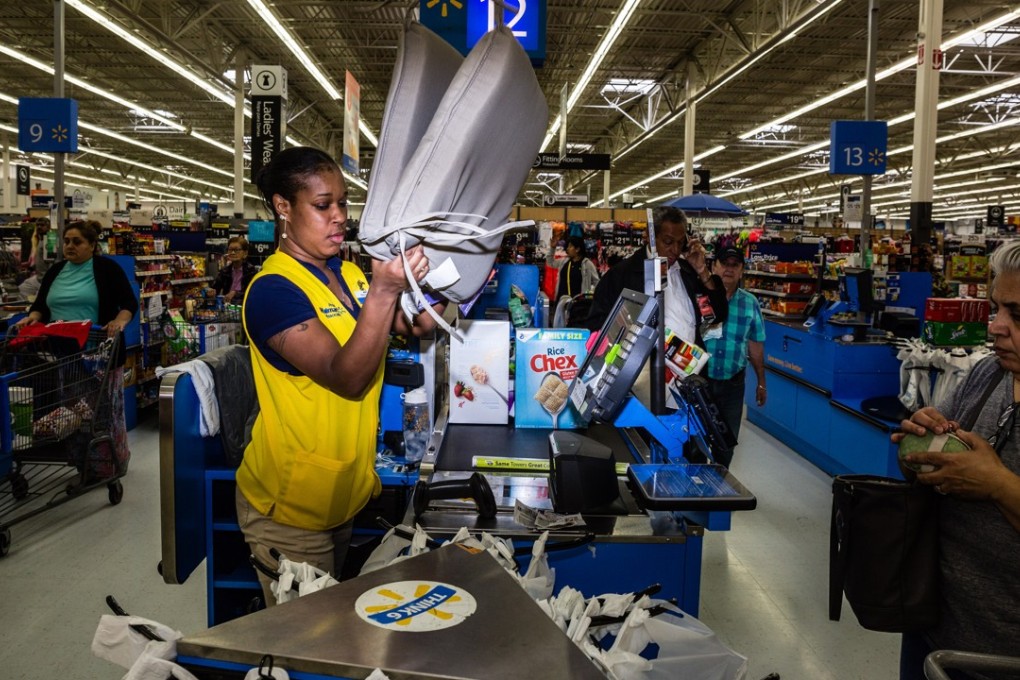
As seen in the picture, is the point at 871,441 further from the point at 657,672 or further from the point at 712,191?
the point at 712,191

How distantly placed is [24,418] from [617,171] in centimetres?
2902

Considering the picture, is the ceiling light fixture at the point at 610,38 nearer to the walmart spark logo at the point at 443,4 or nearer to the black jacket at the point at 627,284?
the walmart spark logo at the point at 443,4

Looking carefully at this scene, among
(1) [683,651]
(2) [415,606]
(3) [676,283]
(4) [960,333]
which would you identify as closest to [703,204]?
(4) [960,333]

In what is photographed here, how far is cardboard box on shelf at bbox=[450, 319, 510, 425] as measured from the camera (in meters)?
2.60

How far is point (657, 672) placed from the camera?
1165mm

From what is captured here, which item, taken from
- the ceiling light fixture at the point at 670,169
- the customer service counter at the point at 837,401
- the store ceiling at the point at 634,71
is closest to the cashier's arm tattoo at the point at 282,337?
the customer service counter at the point at 837,401

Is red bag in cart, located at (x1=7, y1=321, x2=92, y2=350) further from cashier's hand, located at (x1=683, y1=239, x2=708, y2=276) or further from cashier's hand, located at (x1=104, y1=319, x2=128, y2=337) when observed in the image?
cashier's hand, located at (x1=683, y1=239, x2=708, y2=276)

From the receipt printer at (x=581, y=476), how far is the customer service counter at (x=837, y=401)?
3407 millimetres

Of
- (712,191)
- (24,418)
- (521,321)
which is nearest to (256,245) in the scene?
(24,418)

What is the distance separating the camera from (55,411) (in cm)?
407

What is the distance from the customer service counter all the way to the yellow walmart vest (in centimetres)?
381

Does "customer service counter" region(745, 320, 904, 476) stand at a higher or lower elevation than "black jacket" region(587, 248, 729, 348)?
lower

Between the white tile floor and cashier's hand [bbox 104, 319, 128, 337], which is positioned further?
cashier's hand [bbox 104, 319, 128, 337]

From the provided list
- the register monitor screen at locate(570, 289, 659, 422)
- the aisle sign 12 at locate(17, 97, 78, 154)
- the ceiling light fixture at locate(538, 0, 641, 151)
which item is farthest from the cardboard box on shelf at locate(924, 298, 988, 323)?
the aisle sign 12 at locate(17, 97, 78, 154)
